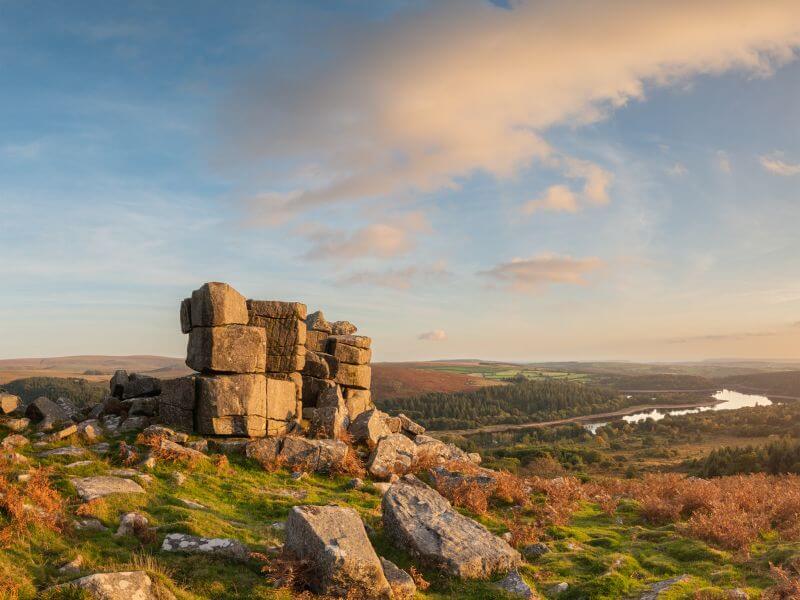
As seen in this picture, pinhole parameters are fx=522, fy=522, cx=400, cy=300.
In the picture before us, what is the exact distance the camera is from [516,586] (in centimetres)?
1185

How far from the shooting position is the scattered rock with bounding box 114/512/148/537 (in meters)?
12.0

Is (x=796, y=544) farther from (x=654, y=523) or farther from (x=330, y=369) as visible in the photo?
(x=330, y=369)

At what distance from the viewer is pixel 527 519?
1886cm

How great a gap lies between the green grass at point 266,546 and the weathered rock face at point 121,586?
31 centimetres

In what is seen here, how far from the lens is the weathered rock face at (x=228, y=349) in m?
22.2

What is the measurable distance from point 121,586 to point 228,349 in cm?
1413

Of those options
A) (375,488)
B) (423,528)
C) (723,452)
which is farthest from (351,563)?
(723,452)

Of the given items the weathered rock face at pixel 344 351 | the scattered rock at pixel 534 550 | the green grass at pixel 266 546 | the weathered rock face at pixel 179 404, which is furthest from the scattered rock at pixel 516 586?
the weathered rock face at pixel 344 351

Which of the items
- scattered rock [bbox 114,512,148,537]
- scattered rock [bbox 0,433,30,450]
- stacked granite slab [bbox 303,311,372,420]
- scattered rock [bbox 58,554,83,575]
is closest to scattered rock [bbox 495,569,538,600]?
scattered rock [bbox 114,512,148,537]

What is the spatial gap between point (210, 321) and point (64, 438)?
6766 millimetres

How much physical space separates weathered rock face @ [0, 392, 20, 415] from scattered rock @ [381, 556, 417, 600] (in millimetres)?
19296

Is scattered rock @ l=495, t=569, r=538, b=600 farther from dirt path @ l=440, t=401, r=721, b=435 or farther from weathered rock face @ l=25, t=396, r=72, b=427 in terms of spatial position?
dirt path @ l=440, t=401, r=721, b=435

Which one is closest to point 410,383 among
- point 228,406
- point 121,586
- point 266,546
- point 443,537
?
point 228,406

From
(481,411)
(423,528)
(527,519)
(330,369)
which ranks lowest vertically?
(481,411)
